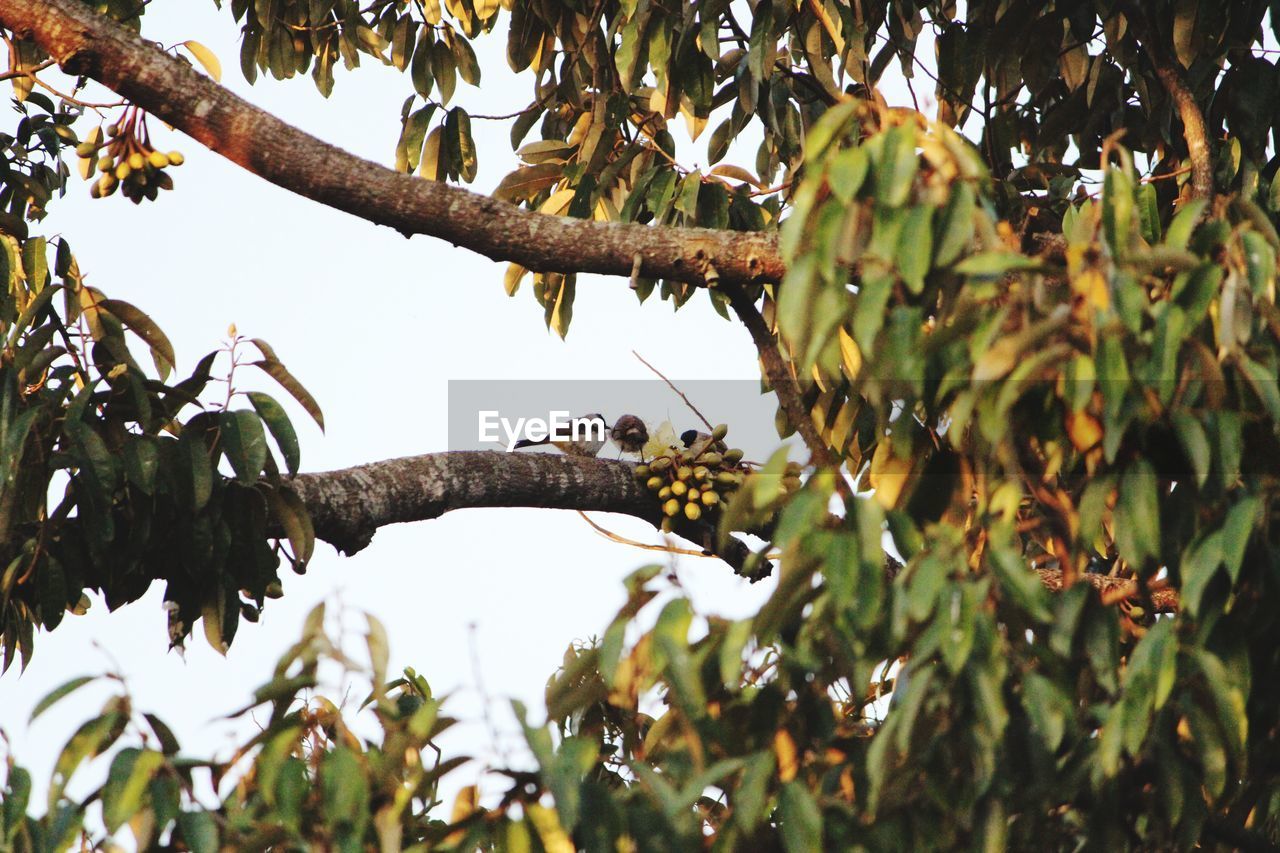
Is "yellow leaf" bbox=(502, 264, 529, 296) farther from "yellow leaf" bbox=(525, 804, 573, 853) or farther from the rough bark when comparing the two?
"yellow leaf" bbox=(525, 804, 573, 853)

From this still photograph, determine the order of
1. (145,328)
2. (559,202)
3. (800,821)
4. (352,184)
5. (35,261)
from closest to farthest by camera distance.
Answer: (800,821) → (352,184) → (145,328) → (35,261) → (559,202)

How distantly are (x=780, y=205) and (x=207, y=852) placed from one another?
259 centimetres

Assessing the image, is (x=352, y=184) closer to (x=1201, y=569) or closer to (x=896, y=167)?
(x=896, y=167)

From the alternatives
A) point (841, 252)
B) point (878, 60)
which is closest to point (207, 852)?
point (841, 252)

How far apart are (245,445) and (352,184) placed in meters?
0.44

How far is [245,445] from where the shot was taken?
2.15 meters

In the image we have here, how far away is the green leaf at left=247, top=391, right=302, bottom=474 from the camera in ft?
7.10

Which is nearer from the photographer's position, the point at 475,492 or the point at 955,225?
the point at 955,225

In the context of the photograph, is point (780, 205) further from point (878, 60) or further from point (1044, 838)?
point (1044, 838)

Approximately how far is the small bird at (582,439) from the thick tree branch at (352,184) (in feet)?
3.30

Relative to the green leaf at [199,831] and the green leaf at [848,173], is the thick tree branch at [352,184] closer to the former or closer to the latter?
the green leaf at [848,173]

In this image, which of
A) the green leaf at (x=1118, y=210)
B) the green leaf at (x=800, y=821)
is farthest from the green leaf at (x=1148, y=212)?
the green leaf at (x=800, y=821)

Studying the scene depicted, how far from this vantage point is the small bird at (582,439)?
3334 millimetres

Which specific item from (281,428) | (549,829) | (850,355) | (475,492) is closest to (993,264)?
(549,829)
